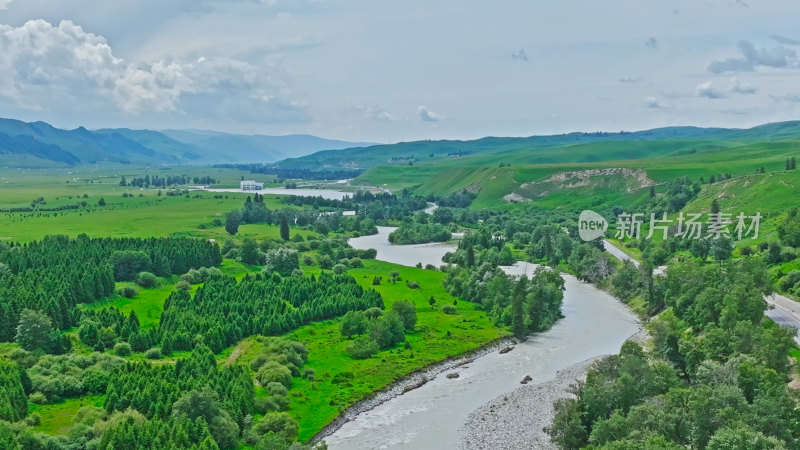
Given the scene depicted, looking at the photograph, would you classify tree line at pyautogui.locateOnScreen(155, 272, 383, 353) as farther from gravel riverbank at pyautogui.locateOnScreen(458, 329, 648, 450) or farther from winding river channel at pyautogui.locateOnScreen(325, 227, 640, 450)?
gravel riverbank at pyautogui.locateOnScreen(458, 329, 648, 450)

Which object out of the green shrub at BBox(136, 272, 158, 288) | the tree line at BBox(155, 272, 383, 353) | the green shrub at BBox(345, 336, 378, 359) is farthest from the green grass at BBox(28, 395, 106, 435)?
the green shrub at BBox(136, 272, 158, 288)

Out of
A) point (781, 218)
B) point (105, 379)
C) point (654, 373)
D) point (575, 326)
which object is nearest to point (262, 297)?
point (105, 379)

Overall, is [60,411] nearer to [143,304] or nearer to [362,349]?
[362,349]

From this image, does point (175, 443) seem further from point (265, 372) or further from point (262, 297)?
point (262, 297)

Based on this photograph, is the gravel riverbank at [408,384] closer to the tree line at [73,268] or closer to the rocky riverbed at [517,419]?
the rocky riverbed at [517,419]

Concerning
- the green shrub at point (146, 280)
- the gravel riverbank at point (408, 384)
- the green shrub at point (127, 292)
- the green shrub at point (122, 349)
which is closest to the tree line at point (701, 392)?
the gravel riverbank at point (408, 384)

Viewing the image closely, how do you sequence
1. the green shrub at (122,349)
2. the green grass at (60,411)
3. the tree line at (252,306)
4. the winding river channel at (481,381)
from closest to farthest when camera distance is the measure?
the green grass at (60,411)
the winding river channel at (481,381)
the green shrub at (122,349)
the tree line at (252,306)
